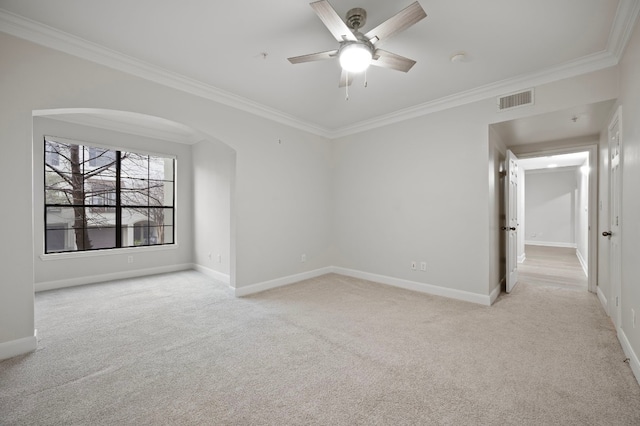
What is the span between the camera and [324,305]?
3568 mm

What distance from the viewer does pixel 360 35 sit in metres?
2.14

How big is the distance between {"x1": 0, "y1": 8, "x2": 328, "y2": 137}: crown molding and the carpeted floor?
8.91 ft

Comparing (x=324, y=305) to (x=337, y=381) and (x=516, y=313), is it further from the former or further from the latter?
(x=516, y=313)

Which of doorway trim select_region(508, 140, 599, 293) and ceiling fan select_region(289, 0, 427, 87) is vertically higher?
ceiling fan select_region(289, 0, 427, 87)

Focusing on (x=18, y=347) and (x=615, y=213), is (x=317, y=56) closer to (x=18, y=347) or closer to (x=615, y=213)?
(x=615, y=213)

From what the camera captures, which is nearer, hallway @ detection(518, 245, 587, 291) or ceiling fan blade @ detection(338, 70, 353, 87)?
ceiling fan blade @ detection(338, 70, 353, 87)

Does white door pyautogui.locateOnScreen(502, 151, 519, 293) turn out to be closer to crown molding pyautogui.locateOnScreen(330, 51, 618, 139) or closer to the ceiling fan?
crown molding pyautogui.locateOnScreen(330, 51, 618, 139)

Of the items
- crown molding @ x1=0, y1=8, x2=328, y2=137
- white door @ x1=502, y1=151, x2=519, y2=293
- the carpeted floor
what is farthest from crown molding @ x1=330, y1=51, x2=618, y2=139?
the carpeted floor

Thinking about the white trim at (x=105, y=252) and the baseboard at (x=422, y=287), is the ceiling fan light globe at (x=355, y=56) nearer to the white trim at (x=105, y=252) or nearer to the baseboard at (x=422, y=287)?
the baseboard at (x=422, y=287)

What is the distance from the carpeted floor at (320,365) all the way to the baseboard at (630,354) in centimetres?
7

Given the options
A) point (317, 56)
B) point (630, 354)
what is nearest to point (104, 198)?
point (317, 56)

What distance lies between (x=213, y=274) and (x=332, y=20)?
14.7 ft

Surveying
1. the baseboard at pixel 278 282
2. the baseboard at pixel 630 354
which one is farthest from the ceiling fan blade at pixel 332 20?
the baseboard at pixel 278 282

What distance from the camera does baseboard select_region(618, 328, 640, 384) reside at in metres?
1.98
